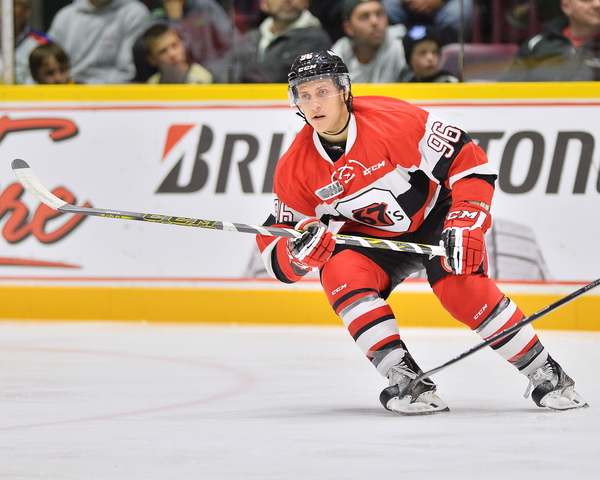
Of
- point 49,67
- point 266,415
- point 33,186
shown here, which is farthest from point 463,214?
point 49,67

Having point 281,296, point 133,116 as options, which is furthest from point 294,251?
point 133,116

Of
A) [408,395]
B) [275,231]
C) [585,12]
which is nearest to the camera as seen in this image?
[408,395]

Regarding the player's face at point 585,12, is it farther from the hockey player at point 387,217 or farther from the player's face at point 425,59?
the hockey player at point 387,217

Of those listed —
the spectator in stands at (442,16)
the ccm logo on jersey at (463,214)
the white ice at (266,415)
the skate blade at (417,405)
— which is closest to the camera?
the white ice at (266,415)

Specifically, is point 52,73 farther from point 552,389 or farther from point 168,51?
point 552,389

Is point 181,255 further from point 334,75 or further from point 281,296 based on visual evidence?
point 334,75

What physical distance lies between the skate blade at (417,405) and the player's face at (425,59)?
2564 millimetres

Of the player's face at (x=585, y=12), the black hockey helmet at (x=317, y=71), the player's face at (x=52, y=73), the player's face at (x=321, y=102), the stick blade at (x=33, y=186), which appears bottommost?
the player's face at (x=52, y=73)

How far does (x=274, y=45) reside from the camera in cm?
496

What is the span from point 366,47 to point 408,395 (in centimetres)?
268

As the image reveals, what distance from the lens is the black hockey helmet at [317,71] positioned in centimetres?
280

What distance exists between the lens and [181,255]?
16.3ft

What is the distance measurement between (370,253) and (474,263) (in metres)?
0.35

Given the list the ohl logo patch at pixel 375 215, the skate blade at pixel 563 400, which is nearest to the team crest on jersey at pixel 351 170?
the ohl logo patch at pixel 375 215
